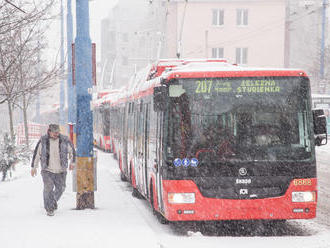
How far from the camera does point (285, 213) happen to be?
9.07m

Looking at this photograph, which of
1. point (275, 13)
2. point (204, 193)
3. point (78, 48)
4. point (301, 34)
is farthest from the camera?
point (301, 34)

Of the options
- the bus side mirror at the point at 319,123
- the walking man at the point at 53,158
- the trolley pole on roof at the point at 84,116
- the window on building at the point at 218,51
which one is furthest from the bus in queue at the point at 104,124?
the window on building at the point at 218,51

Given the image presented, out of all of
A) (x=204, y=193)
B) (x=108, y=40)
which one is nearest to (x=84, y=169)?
(x=204, y=193)

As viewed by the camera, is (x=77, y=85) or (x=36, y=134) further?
(x=36, y=134)

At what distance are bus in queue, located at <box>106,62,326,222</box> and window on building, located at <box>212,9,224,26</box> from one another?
4792 centimetres

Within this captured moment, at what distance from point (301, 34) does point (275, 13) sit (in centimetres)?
2021

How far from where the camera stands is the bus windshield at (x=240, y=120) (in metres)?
9.07

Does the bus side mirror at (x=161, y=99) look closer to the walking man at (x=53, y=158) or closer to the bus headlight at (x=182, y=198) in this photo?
the bus headlight at (x=182, y=198)

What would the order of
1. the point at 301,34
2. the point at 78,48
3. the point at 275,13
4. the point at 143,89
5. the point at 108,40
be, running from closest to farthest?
the point at 78,48 → the point at 143,89 → the point at 275,13 → the point at 301,34 → the point at 108,40

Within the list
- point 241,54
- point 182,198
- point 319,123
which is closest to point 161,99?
point 182,198

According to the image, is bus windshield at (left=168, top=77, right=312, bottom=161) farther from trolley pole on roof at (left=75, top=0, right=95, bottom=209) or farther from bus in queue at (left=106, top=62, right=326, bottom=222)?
trolley pole on roof at (left=75, top=0, right=95, bottom=209)

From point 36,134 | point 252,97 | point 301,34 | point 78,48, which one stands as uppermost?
point 301,34

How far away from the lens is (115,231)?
29.4ft

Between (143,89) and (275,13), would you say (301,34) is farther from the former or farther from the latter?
(143,89)
